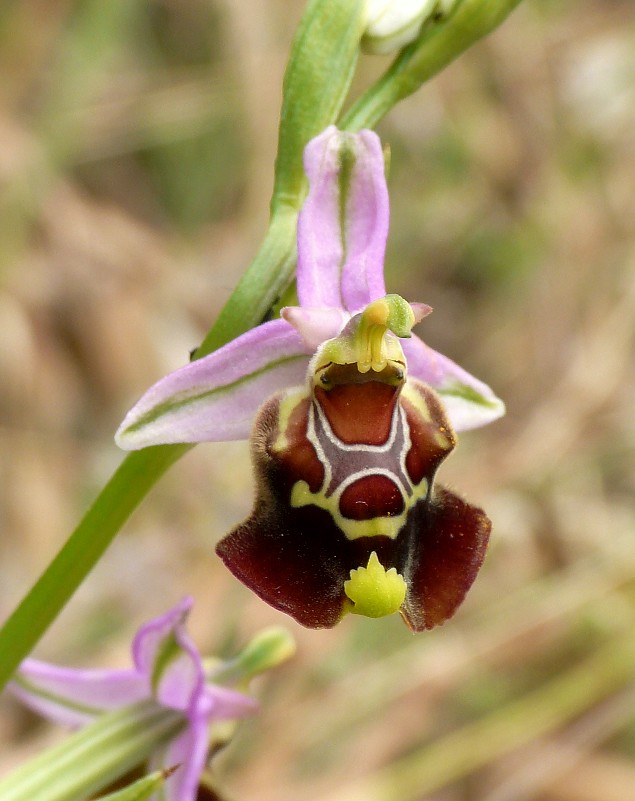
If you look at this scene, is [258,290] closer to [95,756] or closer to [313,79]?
[313,79]

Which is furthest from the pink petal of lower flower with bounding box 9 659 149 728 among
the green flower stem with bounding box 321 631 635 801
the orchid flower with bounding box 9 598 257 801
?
the green flower stem with bounding box 321 631 635 801

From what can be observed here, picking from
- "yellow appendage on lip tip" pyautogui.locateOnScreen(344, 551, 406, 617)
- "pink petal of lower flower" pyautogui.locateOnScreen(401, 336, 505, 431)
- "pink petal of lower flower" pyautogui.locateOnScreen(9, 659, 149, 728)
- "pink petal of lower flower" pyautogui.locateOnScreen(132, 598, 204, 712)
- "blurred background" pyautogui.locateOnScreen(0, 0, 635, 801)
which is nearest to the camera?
"yellow appendage on lip tip" pyautogui.locateOnScreen(344, 551, 406, 617)

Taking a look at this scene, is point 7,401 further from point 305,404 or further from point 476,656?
point 305,404

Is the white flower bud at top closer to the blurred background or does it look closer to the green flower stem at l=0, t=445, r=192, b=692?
the green flower stem at l=0, t=445, r=192, b=692

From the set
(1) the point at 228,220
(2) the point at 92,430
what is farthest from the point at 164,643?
(1) the point at 228,220

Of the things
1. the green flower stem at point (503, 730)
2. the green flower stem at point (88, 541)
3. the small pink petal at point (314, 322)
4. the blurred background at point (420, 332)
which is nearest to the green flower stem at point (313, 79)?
the small pink petal at point (314, 322)

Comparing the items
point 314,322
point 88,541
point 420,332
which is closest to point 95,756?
point 88,541
